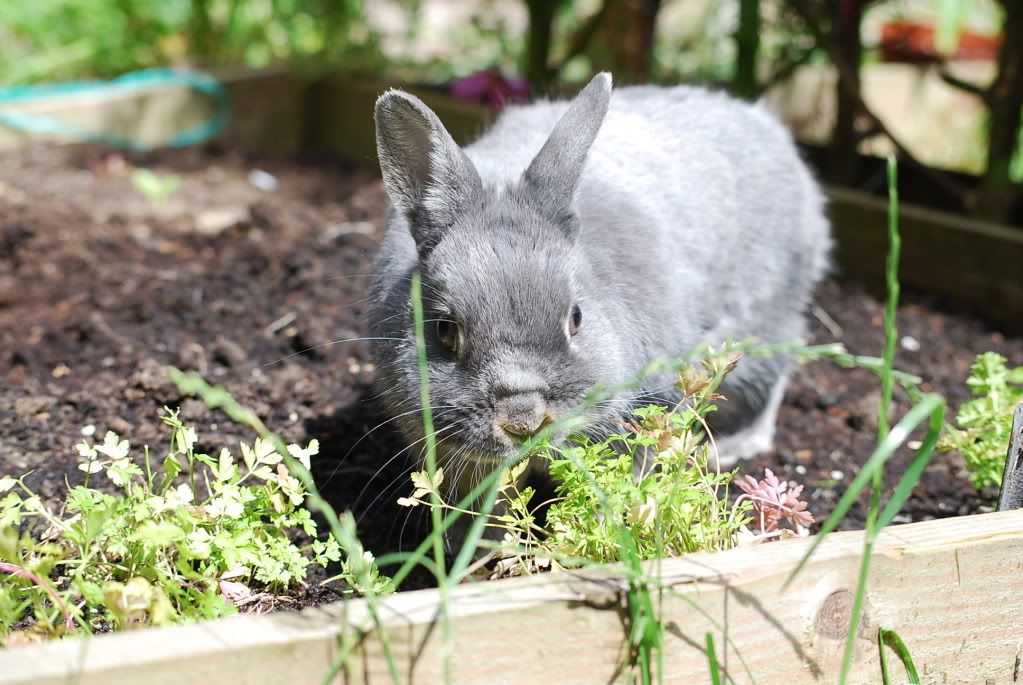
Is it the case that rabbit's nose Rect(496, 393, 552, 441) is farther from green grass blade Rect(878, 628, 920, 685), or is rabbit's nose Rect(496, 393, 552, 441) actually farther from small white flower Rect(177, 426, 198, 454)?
green grass blade Rect(878, 628, 920, 685)

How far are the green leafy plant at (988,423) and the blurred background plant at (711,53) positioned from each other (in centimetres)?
258

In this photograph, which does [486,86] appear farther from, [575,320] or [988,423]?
[988,423]

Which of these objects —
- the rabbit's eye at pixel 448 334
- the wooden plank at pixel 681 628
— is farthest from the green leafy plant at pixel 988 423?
the rabbit's eye at pixel 448 334

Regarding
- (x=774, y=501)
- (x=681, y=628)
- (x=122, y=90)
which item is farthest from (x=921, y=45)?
(x=681, y=628)

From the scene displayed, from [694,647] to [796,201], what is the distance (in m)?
2.57

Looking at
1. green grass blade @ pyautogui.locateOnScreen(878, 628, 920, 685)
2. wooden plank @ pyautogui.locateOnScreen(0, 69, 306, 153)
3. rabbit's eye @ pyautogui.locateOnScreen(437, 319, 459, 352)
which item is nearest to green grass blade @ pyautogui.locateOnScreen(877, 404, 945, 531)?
green grass blade @ pyautogui.locateOnScreen(878, 628, 920, 685)

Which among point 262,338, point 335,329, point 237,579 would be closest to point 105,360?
point 262,338

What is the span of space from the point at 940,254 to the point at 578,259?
3013 mm

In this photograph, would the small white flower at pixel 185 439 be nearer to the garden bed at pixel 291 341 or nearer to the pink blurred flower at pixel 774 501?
the garden bed at pixel 291 341

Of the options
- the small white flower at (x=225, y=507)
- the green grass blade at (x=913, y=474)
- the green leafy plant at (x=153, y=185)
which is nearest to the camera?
the green grass blade at (x=913, y=474)

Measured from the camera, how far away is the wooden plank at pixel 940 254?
524 centimetres

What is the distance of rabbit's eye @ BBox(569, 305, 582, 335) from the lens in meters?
3.07

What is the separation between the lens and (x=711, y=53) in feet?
24.6

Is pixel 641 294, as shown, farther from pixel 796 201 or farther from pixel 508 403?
pixel 796 201
